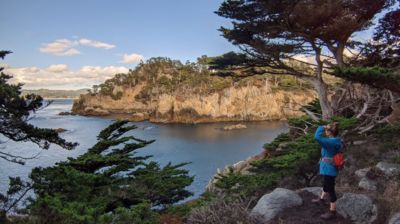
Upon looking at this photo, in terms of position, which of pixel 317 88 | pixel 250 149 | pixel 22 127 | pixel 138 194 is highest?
pixel 317 88

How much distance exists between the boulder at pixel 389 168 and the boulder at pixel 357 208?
220 centimetres

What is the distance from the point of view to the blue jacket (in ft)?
23.1

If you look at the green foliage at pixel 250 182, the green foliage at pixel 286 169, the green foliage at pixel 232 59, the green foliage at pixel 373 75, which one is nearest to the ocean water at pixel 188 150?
the green foliage at pixel 232 59

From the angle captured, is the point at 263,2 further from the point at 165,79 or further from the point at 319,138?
the point at 165,79

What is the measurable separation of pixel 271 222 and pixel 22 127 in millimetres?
7653

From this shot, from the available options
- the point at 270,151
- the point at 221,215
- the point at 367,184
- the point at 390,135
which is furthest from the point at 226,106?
the point at 221,215

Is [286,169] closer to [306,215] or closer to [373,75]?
[306,215]

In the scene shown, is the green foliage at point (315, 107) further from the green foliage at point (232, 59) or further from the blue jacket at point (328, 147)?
the blue jacket at point (328, 147)

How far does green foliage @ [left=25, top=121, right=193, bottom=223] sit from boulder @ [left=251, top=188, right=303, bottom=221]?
2.22m

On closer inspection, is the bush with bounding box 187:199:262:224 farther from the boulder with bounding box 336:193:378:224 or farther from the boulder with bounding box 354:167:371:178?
the boulder with bounding box 354:167:371:178

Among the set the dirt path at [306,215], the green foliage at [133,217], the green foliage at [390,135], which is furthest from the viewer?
the green foliage at [390,135]

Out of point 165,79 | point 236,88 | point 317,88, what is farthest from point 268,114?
point 317,88

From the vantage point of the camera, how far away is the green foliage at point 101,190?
24.0 ft

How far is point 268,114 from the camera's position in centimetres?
9475
